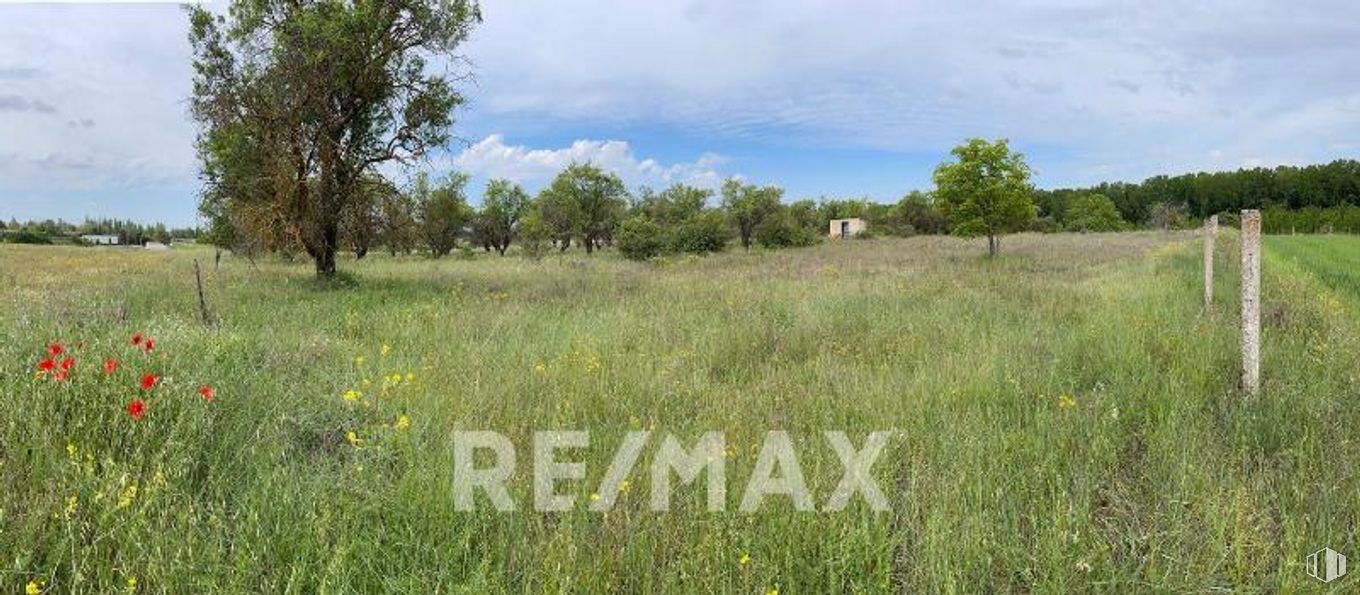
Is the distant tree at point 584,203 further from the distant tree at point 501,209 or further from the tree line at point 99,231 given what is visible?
the tree line at point 99,231

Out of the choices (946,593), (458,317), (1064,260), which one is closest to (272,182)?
(458,317)

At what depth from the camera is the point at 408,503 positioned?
10.8ft

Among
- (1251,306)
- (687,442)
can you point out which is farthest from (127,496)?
(1251,306)

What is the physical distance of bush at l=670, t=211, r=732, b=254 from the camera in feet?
134

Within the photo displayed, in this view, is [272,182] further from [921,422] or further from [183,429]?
[921,422]

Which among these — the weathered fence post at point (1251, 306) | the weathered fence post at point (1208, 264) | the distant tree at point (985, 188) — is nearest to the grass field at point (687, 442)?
the weathered fence post at point (1251, 306)

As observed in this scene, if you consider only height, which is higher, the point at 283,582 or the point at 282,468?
the point at 282,468

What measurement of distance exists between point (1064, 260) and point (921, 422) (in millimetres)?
24485

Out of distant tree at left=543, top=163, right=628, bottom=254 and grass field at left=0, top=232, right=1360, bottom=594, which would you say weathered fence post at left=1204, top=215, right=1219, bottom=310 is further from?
distant tree at left=543, top=163, right=628, bottom=254

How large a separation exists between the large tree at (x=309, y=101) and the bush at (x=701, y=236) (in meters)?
24.9

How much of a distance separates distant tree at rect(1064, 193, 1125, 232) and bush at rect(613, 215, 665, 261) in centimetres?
6164

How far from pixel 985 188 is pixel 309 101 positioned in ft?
79.0

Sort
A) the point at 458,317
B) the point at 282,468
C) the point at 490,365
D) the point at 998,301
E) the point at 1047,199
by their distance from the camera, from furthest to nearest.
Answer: the point at 1047,199 < the point at 998,301 < the point at 458,317 < the point at 490,365 < the point at 282,468

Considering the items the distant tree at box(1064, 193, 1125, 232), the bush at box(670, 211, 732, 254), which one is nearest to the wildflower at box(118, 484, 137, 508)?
the bush at box(670, 211, 732, 254)
